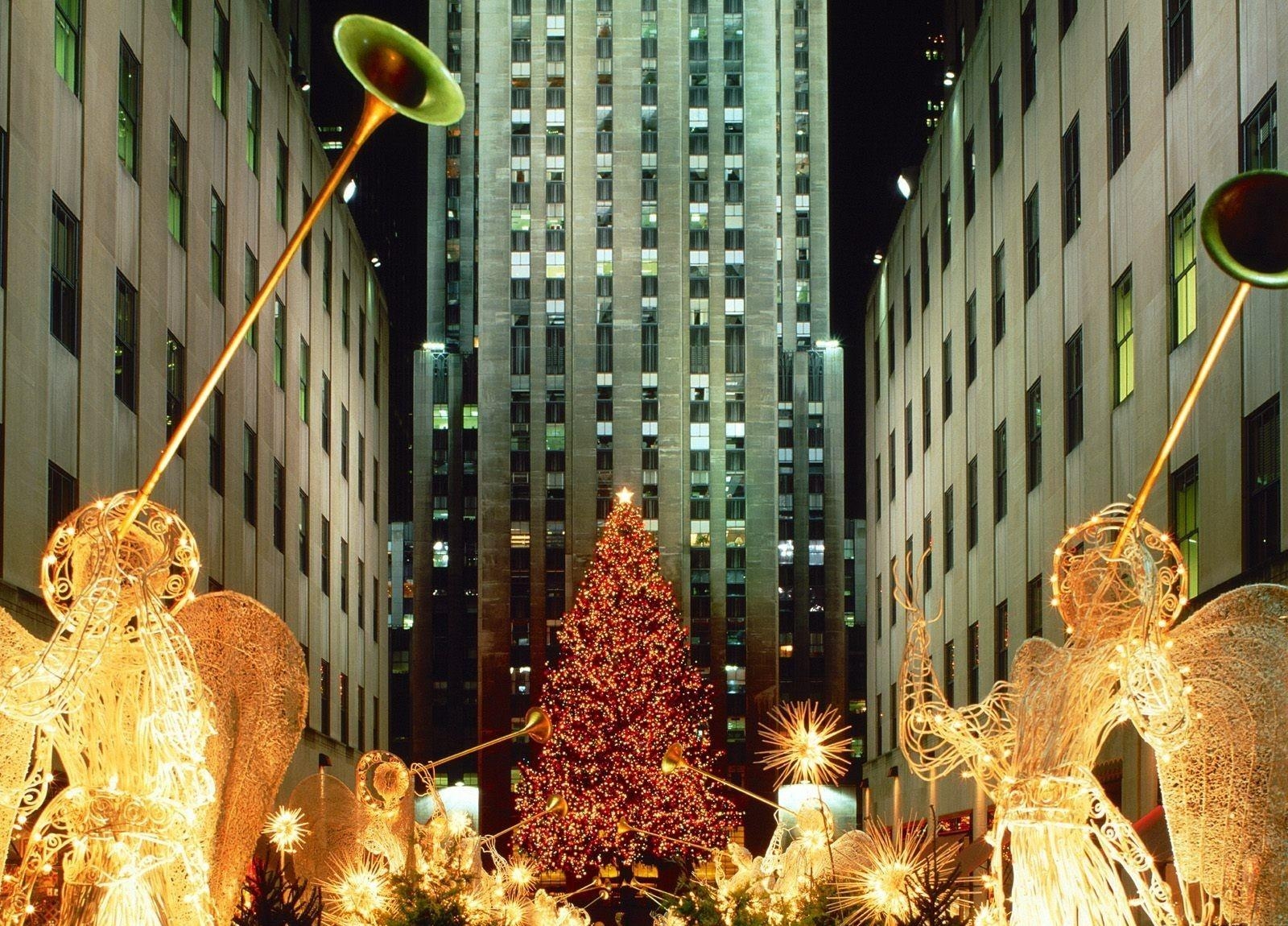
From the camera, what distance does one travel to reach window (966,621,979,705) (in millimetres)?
43469

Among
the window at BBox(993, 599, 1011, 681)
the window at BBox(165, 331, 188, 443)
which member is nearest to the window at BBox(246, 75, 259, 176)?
the window at BBox(165, 331, 188, 443)

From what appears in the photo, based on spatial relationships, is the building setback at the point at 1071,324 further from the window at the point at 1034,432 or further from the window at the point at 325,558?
the window at the point at 325,558

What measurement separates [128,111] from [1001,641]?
73.4 ft

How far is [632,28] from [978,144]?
46.5 meters

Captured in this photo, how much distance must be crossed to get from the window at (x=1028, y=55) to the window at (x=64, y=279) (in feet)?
67.9

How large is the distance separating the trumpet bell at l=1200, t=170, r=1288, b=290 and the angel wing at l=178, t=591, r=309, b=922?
25.3 ft

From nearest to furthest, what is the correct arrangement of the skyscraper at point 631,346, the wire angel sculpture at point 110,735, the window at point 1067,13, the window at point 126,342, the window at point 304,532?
the wire angel sculpture at point 110,735 < the window at point 126,342 < the window at point 1067,13 < the window at point 304,532 < the skyscraper at point 631,346

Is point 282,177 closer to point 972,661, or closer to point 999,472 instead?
point 999,472

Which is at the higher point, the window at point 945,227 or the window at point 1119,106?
the window at point 945,227

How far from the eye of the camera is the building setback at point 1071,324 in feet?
78.5

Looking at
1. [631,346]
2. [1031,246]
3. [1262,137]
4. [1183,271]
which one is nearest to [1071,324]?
[1031,246]

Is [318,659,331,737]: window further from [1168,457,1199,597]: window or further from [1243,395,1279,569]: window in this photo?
[1243,395,1279,569]: window

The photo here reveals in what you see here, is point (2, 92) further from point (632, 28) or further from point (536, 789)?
point (632, 28)

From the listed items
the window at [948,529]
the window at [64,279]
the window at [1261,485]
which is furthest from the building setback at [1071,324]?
the window at [64,279]
